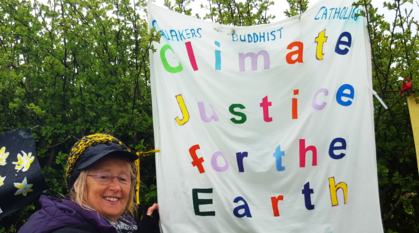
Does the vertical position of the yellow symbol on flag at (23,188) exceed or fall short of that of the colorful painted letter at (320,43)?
it falls short

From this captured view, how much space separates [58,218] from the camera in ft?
4.23

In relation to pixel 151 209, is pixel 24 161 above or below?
above

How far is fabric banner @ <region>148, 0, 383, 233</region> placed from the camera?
2330mm

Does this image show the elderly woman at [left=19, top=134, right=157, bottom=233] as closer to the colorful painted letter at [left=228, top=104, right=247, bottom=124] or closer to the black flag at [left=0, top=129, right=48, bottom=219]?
the colorful painted letter at [left=228, top=104, right=247, bottom=124]

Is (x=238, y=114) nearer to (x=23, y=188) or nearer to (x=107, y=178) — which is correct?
(x=107, y=178)

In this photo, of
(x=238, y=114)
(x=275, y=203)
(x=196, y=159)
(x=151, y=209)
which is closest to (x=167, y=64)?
(x=238, y=114)

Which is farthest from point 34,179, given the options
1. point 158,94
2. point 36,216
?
point 36,216

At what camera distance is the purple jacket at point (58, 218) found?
126 cm

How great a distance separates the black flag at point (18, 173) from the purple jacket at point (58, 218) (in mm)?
1251

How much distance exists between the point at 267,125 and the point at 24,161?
2.02m

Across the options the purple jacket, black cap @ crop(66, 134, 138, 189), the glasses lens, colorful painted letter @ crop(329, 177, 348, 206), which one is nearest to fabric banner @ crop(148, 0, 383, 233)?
colorful painted letter @ crop(329, 177, 348, 206)

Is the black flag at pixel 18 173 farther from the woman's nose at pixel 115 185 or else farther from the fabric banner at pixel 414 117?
the fabric banner at pixel 414 117

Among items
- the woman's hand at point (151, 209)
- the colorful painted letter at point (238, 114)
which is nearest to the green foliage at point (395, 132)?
the colorful painted letter at point (238, 114)

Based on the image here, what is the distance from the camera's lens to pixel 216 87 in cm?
261
